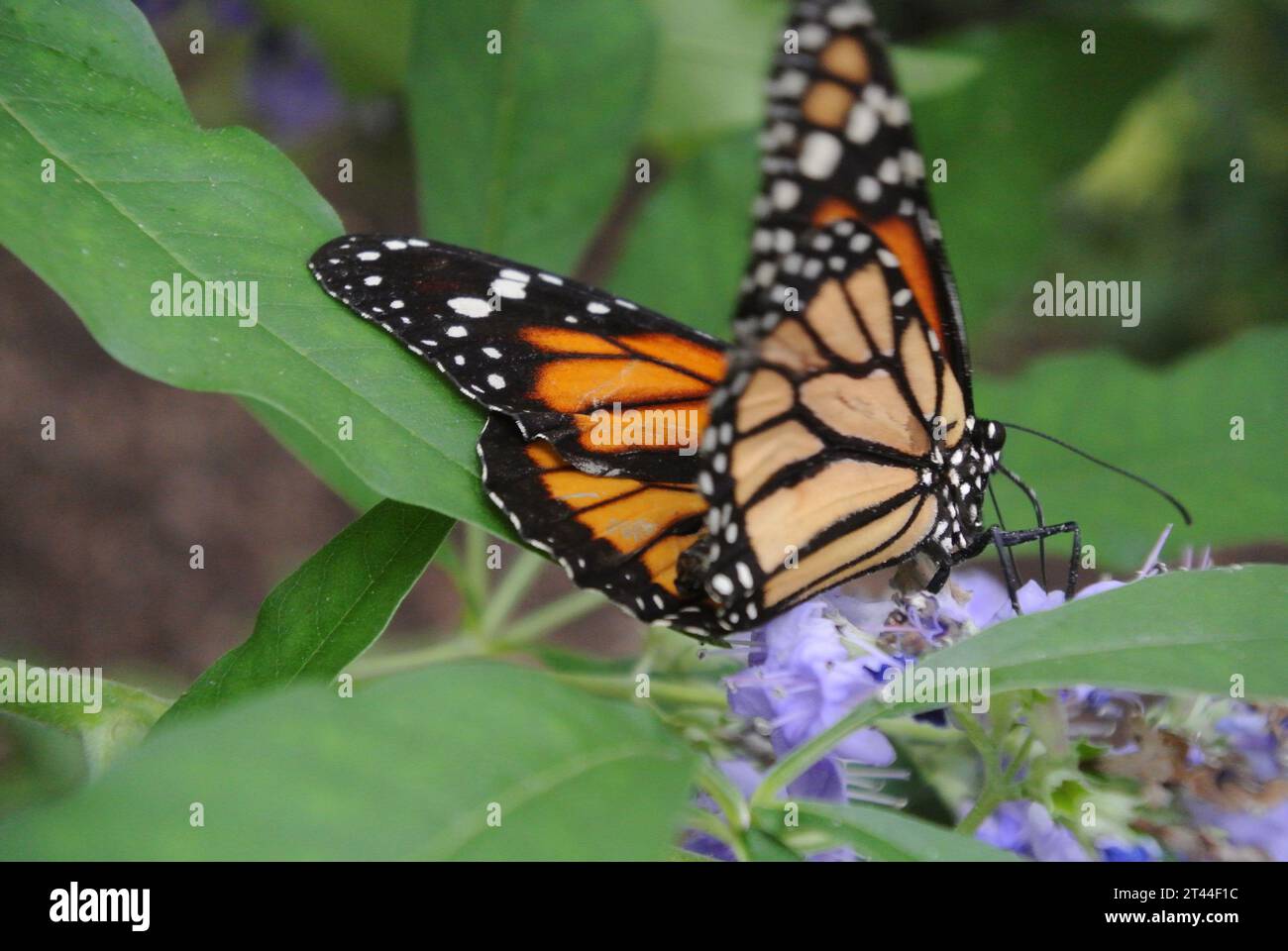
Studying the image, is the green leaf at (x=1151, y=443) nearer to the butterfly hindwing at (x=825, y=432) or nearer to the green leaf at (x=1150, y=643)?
the butterfly hindwing at (x=825, y=432)

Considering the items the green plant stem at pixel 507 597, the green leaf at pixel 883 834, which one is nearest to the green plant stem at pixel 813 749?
the green leaf at pixel 883 834

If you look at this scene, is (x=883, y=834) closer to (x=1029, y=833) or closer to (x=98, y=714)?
(x=1029, y=833)

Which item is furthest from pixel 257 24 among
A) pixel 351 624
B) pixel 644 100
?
pixel 351 624

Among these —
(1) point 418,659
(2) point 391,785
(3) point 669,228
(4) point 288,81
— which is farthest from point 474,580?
(4) point 288,81

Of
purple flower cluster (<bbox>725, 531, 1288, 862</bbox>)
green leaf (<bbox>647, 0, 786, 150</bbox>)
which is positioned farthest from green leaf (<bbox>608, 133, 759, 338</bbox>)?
purple flower cluster (<bbox>725, 531, 1288, 862</bbox>)
